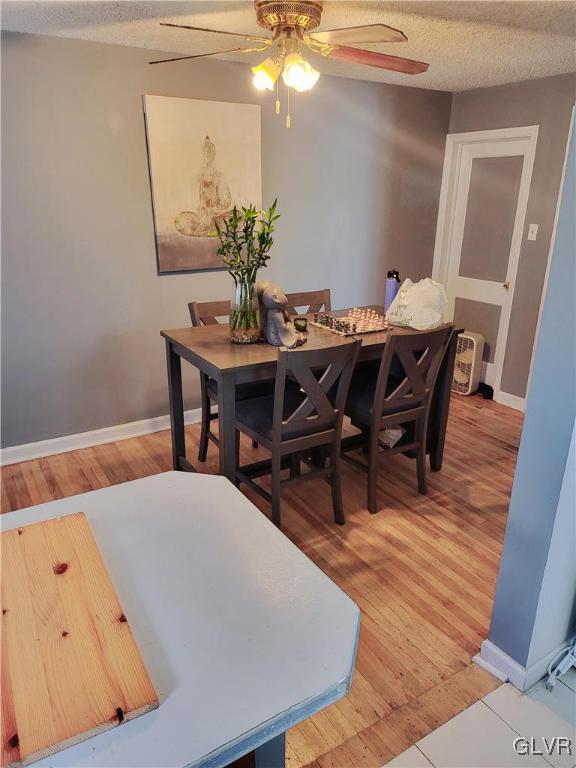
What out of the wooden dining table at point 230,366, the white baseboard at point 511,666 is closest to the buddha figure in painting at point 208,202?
the wooden dining table at point 230,366

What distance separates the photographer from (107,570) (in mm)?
886

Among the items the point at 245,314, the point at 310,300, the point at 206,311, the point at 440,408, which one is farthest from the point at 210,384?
the point at 440,408

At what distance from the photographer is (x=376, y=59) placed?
7.04 feet

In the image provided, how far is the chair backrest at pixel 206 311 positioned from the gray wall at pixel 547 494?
5.87 ft

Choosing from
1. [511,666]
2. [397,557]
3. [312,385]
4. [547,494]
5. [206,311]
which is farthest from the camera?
[206,311]

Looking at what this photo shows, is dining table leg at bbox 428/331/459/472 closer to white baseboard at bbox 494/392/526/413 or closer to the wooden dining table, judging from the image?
the wooden dining table

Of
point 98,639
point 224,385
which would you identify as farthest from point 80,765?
point 224,385

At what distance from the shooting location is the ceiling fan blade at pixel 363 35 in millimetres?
1850

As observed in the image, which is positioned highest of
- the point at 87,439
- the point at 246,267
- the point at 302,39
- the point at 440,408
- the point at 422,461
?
the point at 302,39

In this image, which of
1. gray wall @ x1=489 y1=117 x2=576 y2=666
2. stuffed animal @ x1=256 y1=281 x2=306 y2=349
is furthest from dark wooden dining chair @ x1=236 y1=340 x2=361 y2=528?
gray wall @ x1=489 y1=117 x2=576 y2=666

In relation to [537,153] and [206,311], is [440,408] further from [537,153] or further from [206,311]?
[537,153]

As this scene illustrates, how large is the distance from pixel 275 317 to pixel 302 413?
460 millimetres

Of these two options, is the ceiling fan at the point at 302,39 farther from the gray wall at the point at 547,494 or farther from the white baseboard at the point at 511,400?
the white baseboard at the point at 511,400

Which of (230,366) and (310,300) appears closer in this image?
(230,366)
